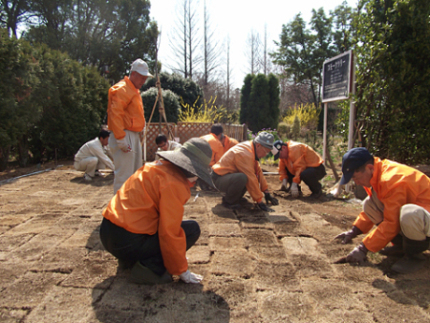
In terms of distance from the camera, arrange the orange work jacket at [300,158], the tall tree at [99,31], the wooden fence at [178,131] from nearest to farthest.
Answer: the orange work jacket at [300,158]
the wooden fence at [178,131]
the tall tree at [99,31]

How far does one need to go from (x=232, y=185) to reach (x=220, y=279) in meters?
1.85

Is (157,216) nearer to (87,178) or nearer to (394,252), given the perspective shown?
(394,252)

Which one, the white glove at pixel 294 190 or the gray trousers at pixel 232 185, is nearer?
the gray trousers at pixel 232 185

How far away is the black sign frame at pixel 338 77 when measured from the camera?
189 inches

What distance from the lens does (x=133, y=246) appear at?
2029mm

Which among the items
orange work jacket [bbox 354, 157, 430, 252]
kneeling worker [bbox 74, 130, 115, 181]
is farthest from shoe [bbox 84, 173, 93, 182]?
→ orange work jacket [bbox 354, 157, 430, 252]

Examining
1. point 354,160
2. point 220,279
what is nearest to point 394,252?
point 354,160

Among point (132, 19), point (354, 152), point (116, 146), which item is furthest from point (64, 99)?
point (132, 19)

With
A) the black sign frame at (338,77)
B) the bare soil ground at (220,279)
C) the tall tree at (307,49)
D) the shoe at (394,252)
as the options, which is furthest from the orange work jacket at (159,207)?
the tall tree at (307,49)

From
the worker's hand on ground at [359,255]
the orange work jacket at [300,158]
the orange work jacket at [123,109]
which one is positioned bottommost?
the worker's hand on ground at [359,255]

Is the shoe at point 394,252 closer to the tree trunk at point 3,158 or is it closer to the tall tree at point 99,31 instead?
the tree trunk at point 3,158

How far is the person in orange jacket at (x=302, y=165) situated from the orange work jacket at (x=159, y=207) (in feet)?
10.1

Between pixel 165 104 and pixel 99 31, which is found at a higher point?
pixel 99 31

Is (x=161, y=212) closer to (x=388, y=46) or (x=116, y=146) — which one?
(x=116, y=146)
